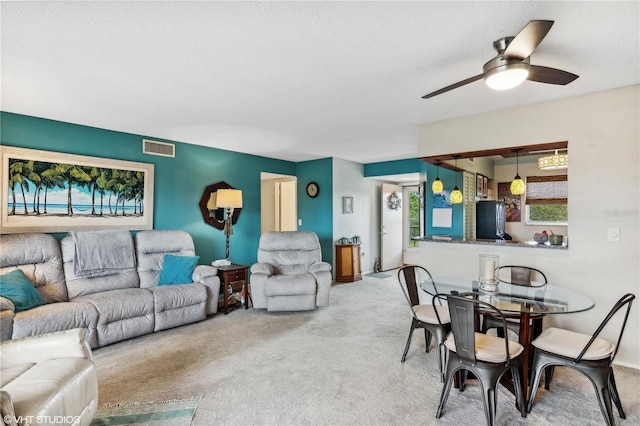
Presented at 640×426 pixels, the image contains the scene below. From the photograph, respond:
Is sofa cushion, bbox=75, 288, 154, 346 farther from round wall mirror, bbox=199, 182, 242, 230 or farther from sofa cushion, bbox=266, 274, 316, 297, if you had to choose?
round wall mirror, bbox=199, 182, 242, 230

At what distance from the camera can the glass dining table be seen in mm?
2205

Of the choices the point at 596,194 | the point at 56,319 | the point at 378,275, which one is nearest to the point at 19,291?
the point at 56,319

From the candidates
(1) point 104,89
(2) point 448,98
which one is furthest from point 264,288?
(2) point 448,98

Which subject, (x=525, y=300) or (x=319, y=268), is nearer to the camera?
(x=525, y=300)

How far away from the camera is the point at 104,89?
2889 mm

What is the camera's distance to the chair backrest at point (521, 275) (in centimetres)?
310

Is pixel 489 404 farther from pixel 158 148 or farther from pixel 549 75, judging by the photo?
pixel 158 148

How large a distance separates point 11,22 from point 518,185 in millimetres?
4939

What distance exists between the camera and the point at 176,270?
4.04m

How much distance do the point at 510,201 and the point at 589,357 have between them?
4885 mm

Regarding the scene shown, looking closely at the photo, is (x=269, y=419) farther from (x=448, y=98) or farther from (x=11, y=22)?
(x=448, y=98)

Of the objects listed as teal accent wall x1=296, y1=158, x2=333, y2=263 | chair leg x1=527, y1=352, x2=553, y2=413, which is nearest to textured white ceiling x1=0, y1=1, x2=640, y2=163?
chair leg x1=527, y1=352, x2=553, y2=413

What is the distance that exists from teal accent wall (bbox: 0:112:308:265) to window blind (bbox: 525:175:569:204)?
3665 millimetres

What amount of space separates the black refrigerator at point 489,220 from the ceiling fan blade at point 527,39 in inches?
156
